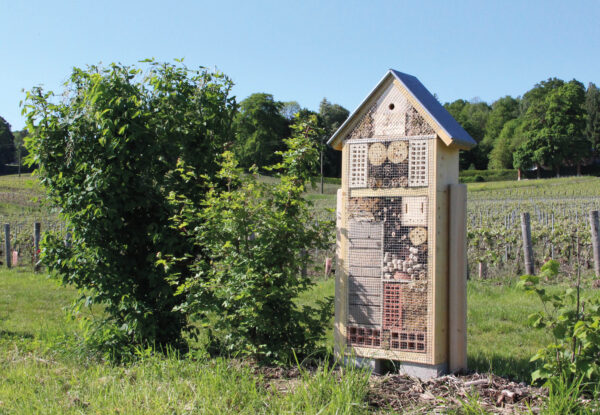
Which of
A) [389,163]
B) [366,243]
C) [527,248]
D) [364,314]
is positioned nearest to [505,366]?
[364,314]

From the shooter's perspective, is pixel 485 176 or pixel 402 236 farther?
pixel 485 176

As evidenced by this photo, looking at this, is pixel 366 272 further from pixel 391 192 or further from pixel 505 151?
pixel 505 151

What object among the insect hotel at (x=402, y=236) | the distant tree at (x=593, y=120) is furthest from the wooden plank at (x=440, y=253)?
the distant tree at (x=593, y=120)

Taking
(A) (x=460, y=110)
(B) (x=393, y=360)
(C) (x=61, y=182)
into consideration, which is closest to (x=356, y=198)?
(B) (x=393, y=360)

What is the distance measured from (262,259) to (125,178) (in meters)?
1.80

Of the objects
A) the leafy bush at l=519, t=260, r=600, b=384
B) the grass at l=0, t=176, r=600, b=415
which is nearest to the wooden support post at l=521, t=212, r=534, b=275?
the grass at l=0, t=176, r=600, b=415

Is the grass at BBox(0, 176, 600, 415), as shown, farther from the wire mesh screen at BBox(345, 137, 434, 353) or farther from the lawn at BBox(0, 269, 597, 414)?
the wire mesh screen at BBox(345, 137, 434, 353)

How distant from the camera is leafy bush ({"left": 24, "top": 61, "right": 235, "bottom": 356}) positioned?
17.9ft

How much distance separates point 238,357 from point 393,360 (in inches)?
57.5

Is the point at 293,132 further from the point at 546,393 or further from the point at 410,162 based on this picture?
the point at 546,393

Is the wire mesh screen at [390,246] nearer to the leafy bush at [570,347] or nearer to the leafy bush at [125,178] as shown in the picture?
the leafy bush at [570,347]

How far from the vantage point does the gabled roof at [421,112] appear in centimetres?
439

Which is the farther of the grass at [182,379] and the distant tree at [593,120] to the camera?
the distant tree at [593,120]

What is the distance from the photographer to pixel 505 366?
4949 mm
